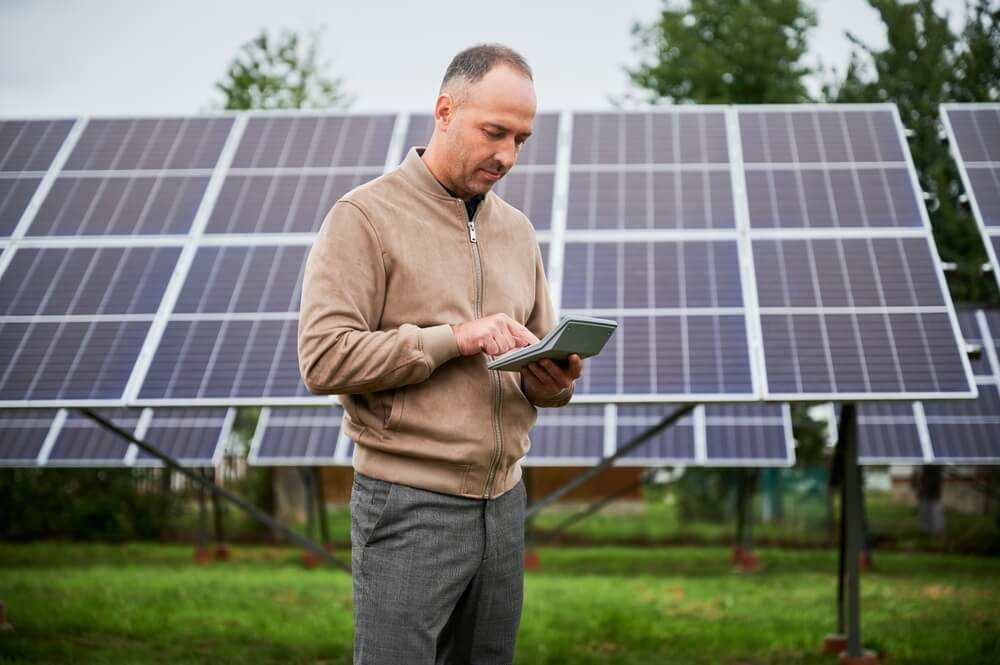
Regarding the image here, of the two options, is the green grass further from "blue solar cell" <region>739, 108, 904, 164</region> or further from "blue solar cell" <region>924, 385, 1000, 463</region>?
"blue solar cell" <region>739, 108, 904, 164</region>

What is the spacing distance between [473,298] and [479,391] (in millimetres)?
251

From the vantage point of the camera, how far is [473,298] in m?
2.99

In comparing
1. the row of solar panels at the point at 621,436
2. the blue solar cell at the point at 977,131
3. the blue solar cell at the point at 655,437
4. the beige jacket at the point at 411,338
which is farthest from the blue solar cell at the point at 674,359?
the blue solar cell at the point at 655,437

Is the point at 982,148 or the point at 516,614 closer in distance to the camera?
the point at 516,614

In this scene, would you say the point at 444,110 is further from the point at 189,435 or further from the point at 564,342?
the point at 189,435

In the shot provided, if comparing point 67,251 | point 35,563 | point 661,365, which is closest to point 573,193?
point 661,365

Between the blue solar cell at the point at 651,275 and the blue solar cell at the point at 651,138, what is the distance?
108 cm

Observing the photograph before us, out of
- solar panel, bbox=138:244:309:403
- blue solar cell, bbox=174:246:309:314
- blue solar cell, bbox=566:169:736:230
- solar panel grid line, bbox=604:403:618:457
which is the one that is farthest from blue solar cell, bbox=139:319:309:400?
solar panel grid line, bbox=604:403:618:457

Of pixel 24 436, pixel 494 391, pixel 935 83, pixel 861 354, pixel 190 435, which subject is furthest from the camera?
pixel 935 83

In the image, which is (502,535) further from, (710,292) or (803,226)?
(803,226)

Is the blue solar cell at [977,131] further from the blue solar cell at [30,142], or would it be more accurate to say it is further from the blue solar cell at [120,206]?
the blue solar cell at [30,142]

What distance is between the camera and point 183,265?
750 centimetres

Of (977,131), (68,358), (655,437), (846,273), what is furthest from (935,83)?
(68,358)

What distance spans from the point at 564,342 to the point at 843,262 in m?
4.81
